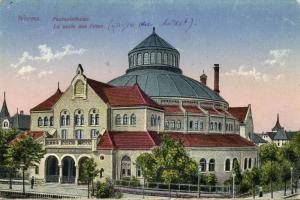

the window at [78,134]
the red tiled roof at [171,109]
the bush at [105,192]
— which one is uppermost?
the red tiled roof at [171,109]

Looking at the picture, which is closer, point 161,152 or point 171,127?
point 161,152

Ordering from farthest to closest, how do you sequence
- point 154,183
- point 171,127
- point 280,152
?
point 280,152 → point 171,127 → point 154,183

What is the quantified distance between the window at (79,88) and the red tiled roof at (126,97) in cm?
178

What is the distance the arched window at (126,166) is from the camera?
29297 mm

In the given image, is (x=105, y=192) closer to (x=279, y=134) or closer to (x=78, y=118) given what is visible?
(x=78, y=118)

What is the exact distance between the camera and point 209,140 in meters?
34.9

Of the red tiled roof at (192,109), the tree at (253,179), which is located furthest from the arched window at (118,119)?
the tree at (253,179)

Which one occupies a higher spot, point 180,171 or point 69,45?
point 69,45

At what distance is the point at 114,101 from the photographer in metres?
31.7

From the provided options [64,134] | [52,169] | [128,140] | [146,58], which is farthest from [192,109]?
[52,169]

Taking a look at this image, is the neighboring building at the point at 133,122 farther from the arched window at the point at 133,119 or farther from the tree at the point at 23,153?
the tree at the point at 23,153

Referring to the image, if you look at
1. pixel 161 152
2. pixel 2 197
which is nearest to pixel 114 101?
pixel 161 152

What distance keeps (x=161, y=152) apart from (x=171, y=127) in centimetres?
888

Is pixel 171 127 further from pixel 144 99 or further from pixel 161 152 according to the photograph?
pixel 161 152
